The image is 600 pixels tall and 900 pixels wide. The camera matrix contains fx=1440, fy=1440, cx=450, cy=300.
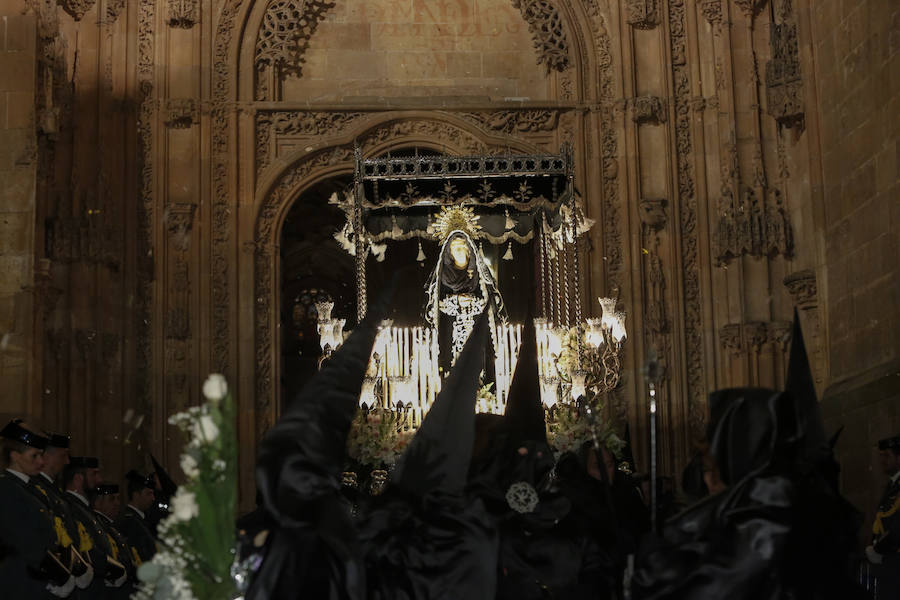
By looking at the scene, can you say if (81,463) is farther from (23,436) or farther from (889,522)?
(889,522)

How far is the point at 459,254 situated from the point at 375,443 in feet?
9.79

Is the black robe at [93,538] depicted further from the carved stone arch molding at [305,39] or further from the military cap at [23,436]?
the carved stone arch molding at [305,39]

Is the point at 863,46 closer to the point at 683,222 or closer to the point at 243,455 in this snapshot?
the point at 683,222

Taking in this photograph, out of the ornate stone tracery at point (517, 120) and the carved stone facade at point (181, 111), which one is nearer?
the carved stone facade at point (181, 111)

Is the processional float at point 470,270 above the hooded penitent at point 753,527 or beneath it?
above

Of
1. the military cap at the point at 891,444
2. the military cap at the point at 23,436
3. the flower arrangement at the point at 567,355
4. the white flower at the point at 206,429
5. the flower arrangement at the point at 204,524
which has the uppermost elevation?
the flower arrangement at the point at 567,355

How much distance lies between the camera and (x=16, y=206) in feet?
48.3

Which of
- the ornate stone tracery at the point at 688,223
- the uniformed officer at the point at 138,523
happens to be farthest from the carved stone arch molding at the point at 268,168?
the uniformed officer at the point at 138,523

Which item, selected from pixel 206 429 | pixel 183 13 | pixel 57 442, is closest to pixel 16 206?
pixel 183 13

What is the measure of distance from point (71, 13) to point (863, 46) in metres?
9.84

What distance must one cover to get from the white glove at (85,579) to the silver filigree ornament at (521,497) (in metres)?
3.12

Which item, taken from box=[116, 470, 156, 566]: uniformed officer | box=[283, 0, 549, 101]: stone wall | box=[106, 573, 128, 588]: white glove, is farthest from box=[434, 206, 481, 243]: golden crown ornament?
box=[106, 573, 128, 588]: white glove

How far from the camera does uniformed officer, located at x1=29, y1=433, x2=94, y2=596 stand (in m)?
9.84

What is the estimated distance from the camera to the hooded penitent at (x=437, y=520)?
24.6ft
